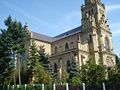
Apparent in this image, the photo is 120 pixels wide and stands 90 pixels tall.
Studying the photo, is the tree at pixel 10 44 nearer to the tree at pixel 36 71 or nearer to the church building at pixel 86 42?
the tree at pixel 36 71

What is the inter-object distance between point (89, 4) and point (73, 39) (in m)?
10.1

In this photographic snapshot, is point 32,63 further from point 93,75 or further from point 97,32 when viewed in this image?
point 97,32

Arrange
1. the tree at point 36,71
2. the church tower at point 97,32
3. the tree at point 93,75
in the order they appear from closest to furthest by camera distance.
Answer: the tree at point 93,75 → the tree at point 36,71 → the church tower at point 97,32

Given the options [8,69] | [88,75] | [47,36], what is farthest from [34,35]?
[88,75]

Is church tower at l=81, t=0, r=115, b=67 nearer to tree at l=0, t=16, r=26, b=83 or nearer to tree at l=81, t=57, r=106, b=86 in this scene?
tree at l=81, t=57, r=106, b=86

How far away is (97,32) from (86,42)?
15.3 ft

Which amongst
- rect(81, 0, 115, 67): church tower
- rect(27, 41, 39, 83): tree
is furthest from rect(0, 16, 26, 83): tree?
rect(81, 0, 115, 67): church tower

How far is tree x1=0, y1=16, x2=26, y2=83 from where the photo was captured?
39.5 meters

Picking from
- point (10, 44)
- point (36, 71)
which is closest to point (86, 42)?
point (36, 71)

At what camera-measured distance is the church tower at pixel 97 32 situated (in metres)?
50.8

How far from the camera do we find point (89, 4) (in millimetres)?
57938

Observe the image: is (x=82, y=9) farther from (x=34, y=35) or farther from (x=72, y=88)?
(x=72, y=88)

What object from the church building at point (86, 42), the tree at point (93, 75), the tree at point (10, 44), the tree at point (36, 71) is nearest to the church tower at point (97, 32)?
the church building at point (86, 42)

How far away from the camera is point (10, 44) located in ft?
129
